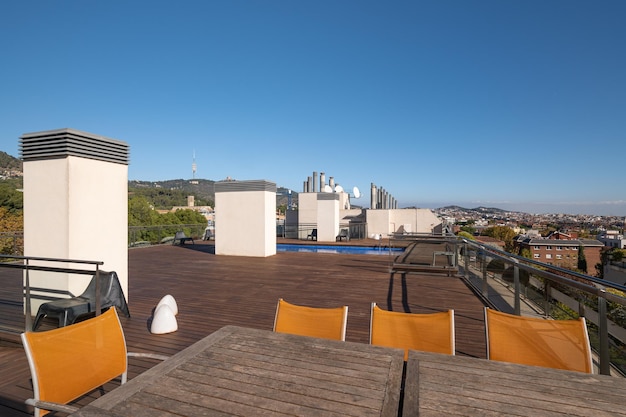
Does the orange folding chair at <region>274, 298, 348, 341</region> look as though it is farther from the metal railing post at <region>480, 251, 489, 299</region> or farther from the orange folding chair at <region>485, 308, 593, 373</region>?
the metal railing post at <region>480, 251, 489, 299</region>

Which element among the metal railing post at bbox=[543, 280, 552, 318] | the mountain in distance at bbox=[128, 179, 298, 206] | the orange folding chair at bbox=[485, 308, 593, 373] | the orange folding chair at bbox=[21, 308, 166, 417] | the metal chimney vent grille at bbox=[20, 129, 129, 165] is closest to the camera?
the orange folding chair at bbox=[21, 308, 166, 417]

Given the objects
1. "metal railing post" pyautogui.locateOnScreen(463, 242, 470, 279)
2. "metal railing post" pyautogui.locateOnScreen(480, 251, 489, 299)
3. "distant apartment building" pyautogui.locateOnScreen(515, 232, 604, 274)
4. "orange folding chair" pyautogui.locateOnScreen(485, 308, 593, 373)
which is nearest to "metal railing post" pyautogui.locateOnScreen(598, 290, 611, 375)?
"orange folding chair" pyautogui.locateOnScreen(485, 308, 593, 373)

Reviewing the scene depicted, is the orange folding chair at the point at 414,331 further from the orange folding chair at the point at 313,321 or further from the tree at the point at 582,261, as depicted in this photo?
the tree at the point at 582,261

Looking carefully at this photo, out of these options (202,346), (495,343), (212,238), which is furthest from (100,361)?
(212,238)

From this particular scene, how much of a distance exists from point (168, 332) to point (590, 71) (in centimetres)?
2366

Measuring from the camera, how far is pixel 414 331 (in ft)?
7.21

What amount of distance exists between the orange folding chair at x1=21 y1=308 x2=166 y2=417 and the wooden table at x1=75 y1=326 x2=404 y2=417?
0.33m

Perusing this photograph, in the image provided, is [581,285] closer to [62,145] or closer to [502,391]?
[502,391]

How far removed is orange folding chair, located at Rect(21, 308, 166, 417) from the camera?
1614 millimetres

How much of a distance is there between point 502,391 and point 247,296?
475 cm

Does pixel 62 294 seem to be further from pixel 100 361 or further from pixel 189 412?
pixel 189 412

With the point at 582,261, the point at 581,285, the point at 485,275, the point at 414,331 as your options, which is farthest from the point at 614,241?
the point at 414,331

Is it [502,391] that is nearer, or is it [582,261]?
[502,391]

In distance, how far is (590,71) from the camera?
1797 centimetres
